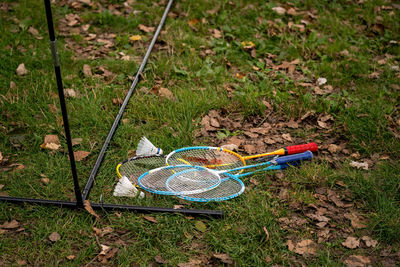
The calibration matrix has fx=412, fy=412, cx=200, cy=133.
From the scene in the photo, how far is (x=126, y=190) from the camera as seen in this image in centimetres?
297

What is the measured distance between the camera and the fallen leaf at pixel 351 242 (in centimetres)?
265

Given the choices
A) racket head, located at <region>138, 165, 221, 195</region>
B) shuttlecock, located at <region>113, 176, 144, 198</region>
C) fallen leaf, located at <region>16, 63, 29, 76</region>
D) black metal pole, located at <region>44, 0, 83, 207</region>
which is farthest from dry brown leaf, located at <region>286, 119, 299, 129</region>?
fallen leaf, located at <region>16, 63, 29, 76</region>

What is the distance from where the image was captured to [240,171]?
3148 mm

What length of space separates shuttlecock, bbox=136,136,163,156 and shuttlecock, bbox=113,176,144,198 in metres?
0.38

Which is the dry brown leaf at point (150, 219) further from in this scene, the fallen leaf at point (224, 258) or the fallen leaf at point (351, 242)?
the fallen leaf at point (351, 242)

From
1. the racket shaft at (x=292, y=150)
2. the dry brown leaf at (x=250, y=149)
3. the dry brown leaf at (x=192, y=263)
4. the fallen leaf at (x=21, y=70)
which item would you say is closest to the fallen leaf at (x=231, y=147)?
the dry brown leaf at (x=250, y=149)

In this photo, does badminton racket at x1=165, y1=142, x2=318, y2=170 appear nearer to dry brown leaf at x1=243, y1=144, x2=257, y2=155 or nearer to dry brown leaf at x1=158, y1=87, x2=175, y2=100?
dry brown leaf at x1=243, y1=144, x2=257, y2=155

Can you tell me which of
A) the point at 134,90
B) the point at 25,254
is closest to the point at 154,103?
the point at 134,90

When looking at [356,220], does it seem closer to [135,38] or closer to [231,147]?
[231,147]

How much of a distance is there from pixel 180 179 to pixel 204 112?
0.99 m

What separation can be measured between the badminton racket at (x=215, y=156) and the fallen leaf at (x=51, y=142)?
961 mm

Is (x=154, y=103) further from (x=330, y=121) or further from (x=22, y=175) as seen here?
(x=330, y=121)

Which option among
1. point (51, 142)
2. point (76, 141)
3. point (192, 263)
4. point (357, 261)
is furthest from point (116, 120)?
point (357, 261)

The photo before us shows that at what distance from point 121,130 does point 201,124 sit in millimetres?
710
